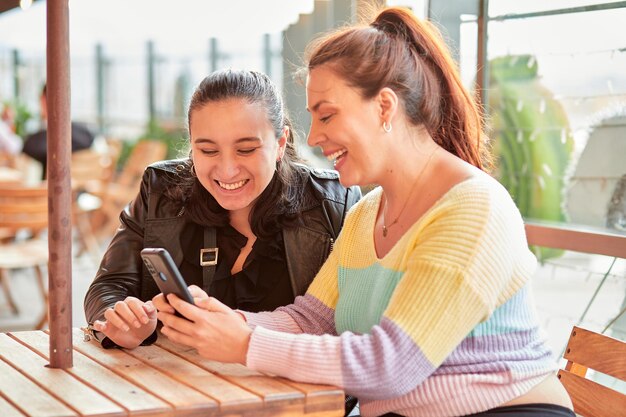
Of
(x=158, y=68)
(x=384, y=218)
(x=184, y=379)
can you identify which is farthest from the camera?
(x=158, y=68)

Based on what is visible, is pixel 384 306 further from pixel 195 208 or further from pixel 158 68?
pixel 158 68

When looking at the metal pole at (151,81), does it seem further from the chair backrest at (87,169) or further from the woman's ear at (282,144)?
the woman's ear at (282,144)

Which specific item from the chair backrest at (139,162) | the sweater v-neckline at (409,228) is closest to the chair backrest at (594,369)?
the sweater v-neckline at (409,228)

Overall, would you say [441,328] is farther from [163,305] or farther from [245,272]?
[245,272]

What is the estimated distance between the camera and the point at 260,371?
1812 millimetres

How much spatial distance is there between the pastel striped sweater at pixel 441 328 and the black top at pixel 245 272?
48 centimetres

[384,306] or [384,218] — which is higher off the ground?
[384,218]

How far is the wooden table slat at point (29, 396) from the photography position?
1595 mm

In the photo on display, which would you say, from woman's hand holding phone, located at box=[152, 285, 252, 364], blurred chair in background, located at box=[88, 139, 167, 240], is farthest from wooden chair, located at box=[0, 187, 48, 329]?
woman's hand holding phone, located at box=[152, 285, 252, 364]

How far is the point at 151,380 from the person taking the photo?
1801mm

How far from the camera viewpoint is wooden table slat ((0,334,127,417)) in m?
1.61

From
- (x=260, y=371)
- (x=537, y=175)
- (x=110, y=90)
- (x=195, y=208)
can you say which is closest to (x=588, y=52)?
(x=537, y=175)

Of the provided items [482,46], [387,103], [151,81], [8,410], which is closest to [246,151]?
[387,103]

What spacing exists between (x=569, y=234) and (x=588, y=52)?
23.9 inches
